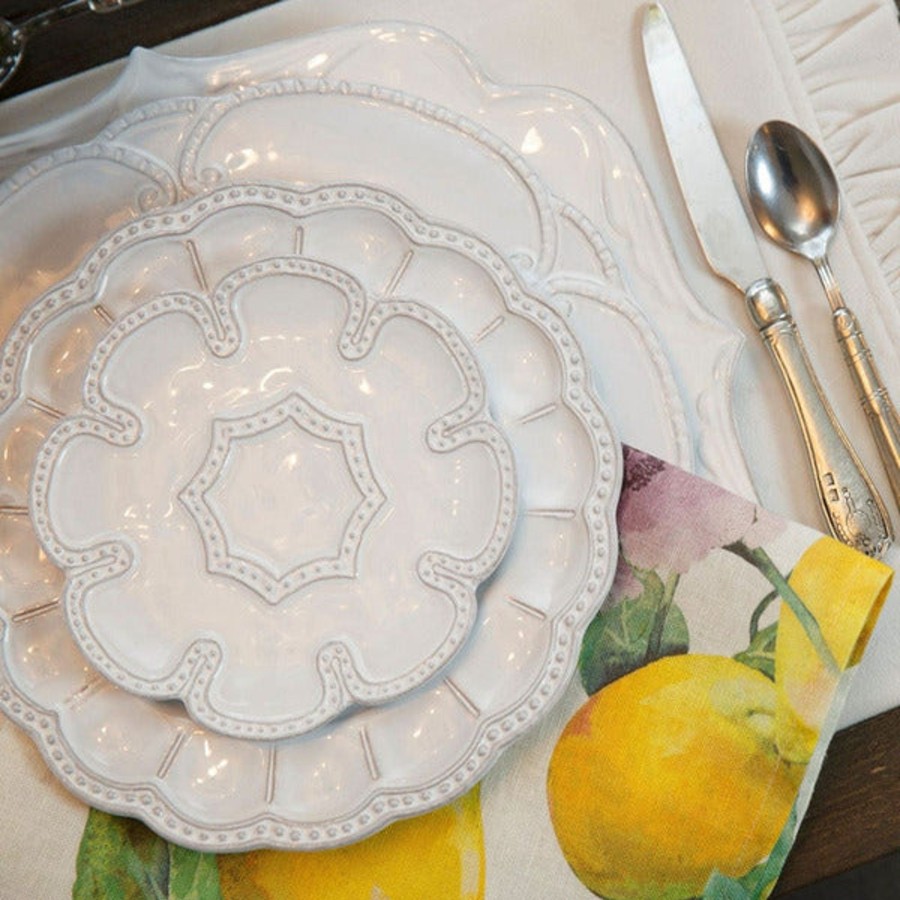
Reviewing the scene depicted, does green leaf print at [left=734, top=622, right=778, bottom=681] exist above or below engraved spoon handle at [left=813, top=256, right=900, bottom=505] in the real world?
below

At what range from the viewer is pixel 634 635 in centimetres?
54

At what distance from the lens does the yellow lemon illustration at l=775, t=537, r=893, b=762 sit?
53cm

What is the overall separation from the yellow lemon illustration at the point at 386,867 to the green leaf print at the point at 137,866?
0.04 ft

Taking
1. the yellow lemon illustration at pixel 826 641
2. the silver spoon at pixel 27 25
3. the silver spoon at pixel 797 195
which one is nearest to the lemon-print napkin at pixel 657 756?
the yellow lemon illustration at pixel 826 641

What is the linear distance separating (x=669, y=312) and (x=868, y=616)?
0.17 meters

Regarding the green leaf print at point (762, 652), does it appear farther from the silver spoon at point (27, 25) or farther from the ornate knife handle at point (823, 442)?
the silver spoon at point (27, 25)

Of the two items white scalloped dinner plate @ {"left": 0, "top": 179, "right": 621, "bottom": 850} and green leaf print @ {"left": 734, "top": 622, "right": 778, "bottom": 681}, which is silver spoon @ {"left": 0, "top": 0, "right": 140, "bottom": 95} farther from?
green leaf print @ {"left": 734, "top": 622, "right": 778, "bottom": 681}

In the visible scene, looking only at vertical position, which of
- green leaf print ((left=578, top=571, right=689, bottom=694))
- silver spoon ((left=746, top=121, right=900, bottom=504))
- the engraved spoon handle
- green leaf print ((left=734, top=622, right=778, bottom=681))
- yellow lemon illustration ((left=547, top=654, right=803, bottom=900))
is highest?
silver spoon ((left=746, top=121, right=900, bottom=504))

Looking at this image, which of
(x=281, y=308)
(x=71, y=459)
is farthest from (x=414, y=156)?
(x=71, y=459)

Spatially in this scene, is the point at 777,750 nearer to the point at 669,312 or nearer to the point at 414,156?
the point at 669,312

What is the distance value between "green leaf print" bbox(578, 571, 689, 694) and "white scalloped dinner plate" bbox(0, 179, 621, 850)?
0.14 feet

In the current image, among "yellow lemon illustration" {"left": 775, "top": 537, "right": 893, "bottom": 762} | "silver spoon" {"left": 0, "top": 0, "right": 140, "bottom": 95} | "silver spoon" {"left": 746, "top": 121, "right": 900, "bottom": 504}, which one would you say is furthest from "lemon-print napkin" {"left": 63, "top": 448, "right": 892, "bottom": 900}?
"silver spoon" {"left": 0, "top": 0, "right": 140, "bottom": 95}

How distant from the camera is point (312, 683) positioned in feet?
1.68

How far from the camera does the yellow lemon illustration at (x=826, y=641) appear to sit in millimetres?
526
